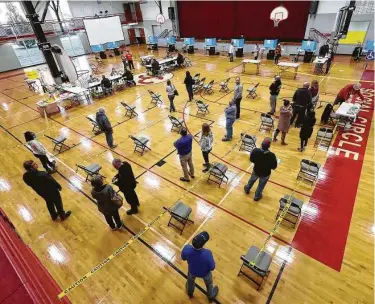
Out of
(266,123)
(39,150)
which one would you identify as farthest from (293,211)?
(39,150)

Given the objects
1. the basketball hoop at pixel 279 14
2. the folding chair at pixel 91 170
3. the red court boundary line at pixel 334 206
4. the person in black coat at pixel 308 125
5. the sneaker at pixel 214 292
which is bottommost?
the red court boundary line at pixel 334 206

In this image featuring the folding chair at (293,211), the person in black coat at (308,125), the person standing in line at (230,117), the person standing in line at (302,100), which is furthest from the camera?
the person standing in line at (302,100)

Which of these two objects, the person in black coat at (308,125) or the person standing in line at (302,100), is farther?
the person standing in line at (302,100)

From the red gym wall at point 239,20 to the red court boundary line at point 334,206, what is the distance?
14.3m

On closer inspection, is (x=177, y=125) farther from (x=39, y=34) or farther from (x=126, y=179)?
(x=39, y=34)

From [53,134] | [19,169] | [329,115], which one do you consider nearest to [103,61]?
[53,134]

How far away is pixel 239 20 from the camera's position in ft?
68.5

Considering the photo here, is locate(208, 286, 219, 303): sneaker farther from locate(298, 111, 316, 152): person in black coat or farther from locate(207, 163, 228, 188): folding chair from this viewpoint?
locate(298, 111, 316, 152): person in black coat

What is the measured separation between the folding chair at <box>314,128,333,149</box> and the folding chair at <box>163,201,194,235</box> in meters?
5.28

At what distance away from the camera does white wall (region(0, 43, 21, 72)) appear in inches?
823

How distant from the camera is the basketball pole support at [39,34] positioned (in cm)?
800

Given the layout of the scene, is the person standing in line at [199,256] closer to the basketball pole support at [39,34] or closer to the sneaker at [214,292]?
the sneaker at [214,292]

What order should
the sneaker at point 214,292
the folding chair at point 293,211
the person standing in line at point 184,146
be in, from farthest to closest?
the person standing in line at point 184,146 → the folding chair at point 293,211 → the sneaker at point 214,292

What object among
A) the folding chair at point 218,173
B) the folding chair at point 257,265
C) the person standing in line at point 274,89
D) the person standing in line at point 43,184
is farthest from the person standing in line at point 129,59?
the folding chair at point 257,265
